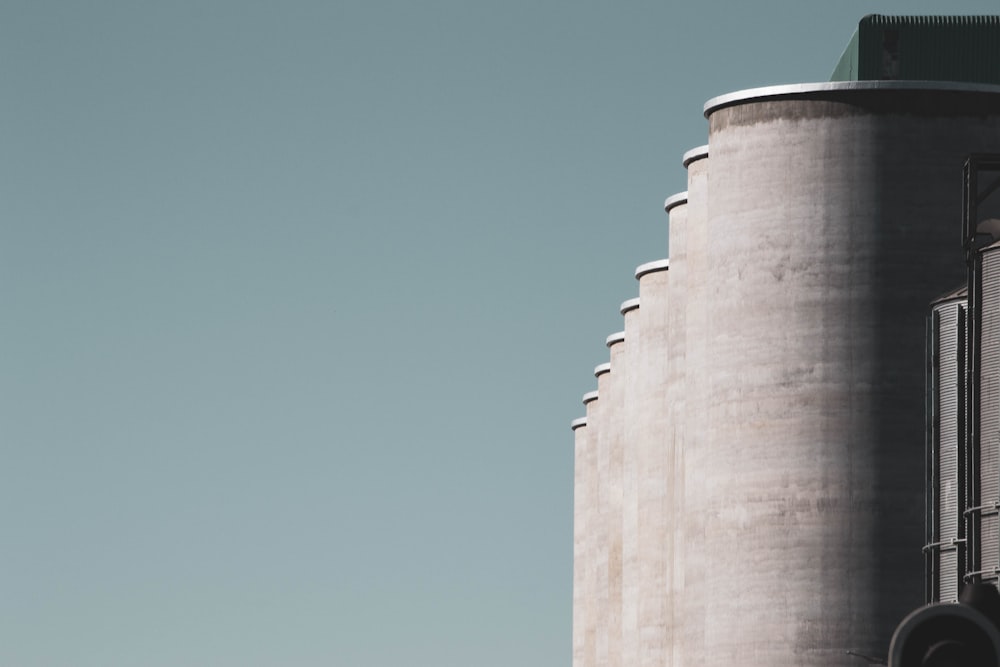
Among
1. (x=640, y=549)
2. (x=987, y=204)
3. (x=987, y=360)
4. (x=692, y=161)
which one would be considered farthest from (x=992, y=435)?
(x=640, y=549)

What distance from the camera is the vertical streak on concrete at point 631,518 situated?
6247cm

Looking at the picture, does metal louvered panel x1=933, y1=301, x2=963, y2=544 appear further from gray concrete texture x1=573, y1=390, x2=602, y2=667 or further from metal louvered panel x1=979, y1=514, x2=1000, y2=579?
gray concrete texture x1=573, y1=390, x2=602, y2=667

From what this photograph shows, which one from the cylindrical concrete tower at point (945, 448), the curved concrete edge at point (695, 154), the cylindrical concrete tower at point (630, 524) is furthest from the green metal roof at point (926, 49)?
the cylindrical concrete tower at point (945, 448)

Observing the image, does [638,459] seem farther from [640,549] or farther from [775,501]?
[775,501]

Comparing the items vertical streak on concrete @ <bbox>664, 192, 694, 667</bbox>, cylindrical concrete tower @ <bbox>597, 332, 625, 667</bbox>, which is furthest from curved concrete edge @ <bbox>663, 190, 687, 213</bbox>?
cylindrical concrete tower @ <bbox>597, 332, 625, 667</bbox>

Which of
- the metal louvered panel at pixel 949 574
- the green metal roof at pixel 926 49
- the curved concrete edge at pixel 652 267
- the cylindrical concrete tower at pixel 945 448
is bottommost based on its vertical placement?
the metal louvered panel at pixel 949 574

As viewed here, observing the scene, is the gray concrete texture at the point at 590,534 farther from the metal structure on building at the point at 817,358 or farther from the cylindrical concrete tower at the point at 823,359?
the cylindrical concrete tower at the point at 823,359

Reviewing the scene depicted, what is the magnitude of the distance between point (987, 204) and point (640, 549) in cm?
1634

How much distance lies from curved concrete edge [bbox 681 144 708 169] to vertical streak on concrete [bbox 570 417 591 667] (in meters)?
33.1

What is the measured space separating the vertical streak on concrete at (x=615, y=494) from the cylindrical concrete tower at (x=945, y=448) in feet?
111

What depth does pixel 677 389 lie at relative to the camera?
56.3 meters

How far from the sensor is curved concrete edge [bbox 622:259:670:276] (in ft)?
206

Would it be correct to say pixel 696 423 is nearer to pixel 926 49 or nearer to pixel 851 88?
pixel 851 88

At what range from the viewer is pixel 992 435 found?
1222 inches
